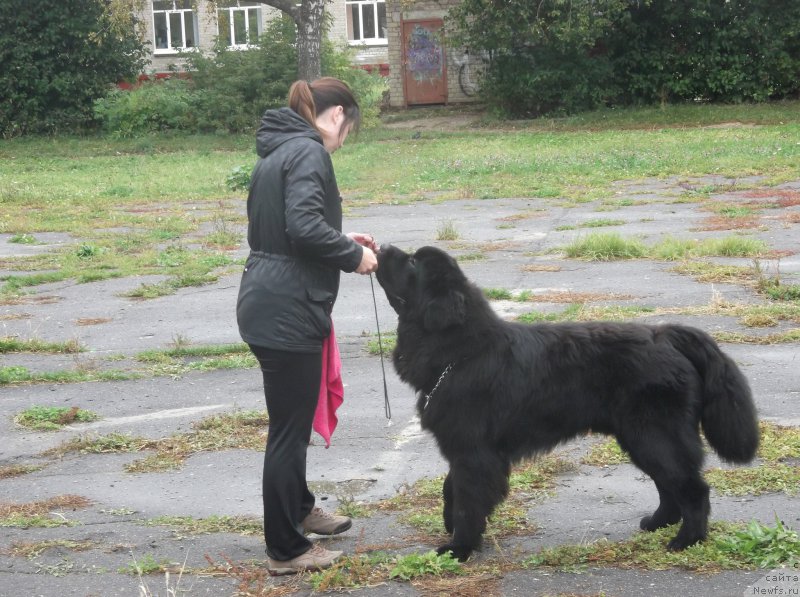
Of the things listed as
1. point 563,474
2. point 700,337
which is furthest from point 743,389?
point 563,474

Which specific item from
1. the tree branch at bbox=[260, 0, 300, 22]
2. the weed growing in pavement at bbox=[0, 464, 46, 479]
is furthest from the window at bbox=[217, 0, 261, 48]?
the weed growing in pavement at bbox=[0, 464, 46, 479]

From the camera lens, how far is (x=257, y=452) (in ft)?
20.6

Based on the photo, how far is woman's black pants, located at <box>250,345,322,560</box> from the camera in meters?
4.52

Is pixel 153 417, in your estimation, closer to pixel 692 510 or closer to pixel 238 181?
pixel 692 510

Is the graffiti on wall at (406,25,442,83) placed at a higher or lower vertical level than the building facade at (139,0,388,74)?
lower

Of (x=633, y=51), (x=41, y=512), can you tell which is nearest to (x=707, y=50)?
(x=633, y=51)

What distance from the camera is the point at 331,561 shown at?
4.64 metres

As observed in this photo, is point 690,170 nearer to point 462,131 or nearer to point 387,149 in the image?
point 387,149

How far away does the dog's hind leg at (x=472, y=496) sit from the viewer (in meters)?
4.63

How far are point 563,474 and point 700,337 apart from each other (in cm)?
136

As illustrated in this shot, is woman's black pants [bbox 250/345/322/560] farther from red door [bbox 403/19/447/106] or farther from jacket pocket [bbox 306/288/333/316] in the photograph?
red door [bbox 403/19/447/106]

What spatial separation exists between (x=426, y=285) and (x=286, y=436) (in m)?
0.93

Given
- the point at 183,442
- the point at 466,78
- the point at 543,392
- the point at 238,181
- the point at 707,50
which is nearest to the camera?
the point at 543,392

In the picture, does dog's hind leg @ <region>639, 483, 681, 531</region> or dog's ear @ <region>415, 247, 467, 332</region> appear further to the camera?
dog's hind leg @ <region>639, 483, 681, 531</region>
